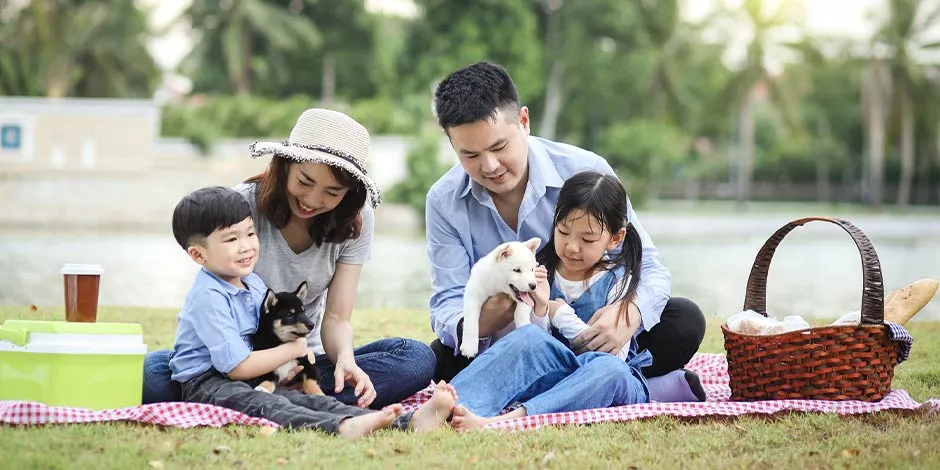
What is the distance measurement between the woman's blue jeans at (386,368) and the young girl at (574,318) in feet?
1.51

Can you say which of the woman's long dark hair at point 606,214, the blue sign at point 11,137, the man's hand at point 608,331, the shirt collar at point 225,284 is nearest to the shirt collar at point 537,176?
the woman's long dark hair at point 606,214

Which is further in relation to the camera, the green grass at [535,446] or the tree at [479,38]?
the tree at [479,38]

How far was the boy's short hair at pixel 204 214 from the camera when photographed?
425cm

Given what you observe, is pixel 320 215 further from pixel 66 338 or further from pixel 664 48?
pixel 664 48

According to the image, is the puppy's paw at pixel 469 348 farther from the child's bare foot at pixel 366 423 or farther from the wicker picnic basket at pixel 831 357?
the wicker picnic basket at pixel 831 357

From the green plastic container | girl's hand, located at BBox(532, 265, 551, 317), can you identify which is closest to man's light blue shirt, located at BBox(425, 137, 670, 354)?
girl's hand, located at BBox(532, 265, 551, 317)

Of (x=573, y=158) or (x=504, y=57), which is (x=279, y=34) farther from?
(x=573, y=158)

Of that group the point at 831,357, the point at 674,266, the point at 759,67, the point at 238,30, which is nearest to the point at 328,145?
the point at 831,357

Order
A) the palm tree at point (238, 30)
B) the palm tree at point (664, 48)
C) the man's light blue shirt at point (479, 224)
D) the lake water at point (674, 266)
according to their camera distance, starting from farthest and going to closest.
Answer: the palm tree at point (664, 48) → the palm tree at point (238, 30) → the lake water at point (674, 266) → the man's light blue shirt at point (479, 224)

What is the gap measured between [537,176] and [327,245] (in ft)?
3.24

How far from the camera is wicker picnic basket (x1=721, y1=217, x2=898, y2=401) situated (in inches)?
179

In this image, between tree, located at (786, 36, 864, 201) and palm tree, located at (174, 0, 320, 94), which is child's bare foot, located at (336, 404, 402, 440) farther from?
tree, located at (786, 36, 864, 201)

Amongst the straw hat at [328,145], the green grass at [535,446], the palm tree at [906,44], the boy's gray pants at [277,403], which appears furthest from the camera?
the palm tree at [906,44]

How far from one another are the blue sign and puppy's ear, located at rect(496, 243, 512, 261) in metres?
28.7
